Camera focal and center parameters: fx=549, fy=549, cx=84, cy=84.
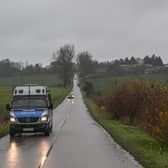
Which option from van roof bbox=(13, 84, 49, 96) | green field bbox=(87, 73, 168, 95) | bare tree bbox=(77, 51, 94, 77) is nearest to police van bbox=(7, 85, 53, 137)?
van roof bbox=(13, 84, 49, 96)

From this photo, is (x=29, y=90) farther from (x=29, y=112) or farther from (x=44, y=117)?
(x=44, y=117)

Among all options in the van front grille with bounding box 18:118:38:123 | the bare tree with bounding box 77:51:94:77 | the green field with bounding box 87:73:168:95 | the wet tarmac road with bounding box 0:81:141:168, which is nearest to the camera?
the wet tarmac road with bounding box 0:81:141:168

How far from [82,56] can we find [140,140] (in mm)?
170581

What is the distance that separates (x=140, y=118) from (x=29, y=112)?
1475cm

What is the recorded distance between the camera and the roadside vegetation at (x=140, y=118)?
1840 cm

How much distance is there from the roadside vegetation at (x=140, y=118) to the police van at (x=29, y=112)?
371 centimetres

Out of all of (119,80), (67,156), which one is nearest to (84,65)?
(119,80)

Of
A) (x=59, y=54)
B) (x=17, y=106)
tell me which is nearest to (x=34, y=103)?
(x=17, y=106)

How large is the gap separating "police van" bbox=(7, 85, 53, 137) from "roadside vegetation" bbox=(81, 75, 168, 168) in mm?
3710

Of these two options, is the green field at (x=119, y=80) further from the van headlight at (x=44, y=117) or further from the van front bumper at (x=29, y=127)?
the van front bumper at (x=29, y=127)

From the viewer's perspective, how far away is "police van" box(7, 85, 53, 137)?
27562mm

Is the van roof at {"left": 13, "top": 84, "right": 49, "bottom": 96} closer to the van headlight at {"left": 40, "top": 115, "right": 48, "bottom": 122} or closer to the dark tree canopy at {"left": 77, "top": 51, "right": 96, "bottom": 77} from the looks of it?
the van headlight at {"left": 40, "top": 115, "right": 48, "bottom": 122}

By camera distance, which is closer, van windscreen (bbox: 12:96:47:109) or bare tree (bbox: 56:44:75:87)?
van windscreen (bbox: 12:96:47:109)

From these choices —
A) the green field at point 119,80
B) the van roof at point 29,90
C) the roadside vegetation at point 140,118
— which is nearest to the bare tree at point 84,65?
the green field at point 119,80
